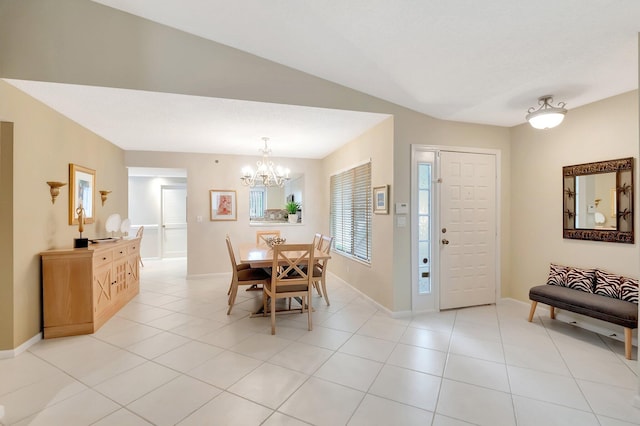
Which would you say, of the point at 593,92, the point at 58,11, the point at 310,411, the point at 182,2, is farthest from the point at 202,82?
the point at 593,92

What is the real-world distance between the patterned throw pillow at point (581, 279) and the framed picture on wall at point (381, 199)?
213cm

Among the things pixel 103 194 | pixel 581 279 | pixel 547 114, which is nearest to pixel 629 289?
pixel 581 279

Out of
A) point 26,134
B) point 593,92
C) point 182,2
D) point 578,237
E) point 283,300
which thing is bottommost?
point 283,300

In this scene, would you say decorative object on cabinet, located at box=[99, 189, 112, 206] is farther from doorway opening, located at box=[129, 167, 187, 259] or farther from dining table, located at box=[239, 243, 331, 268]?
doorway opening, located at box=[129, 167, 187, 259]

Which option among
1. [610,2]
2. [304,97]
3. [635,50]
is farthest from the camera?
[304,97]

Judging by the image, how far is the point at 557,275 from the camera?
328 centimetres

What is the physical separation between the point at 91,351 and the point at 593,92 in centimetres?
546

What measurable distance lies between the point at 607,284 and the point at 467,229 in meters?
1.40

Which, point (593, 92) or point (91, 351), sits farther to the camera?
point (593, 92)

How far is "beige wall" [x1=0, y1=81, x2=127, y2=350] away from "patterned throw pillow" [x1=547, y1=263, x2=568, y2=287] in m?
5.53

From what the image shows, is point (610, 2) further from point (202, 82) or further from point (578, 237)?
point (202, 82)

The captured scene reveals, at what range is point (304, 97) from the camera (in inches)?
120

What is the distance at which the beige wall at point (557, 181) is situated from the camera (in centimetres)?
283

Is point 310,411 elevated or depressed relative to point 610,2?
depressed
